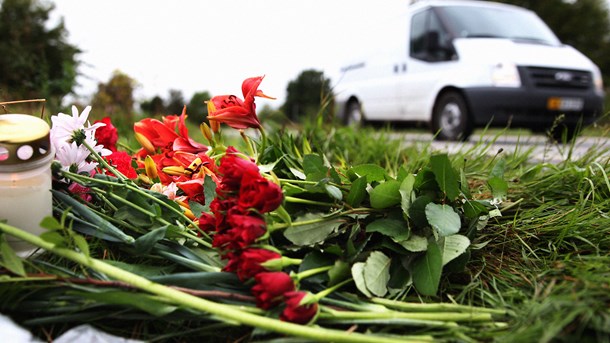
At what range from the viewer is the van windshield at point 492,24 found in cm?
565

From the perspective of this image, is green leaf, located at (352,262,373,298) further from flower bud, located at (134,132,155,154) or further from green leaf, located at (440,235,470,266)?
flower bud, located at (134,132,155,154)

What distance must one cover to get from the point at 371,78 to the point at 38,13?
59.3 ft

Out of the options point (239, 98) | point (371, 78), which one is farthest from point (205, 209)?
point (371, 78)

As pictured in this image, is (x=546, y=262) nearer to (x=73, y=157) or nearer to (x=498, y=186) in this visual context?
(x=498, y=186)

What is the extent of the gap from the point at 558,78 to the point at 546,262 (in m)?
5.04

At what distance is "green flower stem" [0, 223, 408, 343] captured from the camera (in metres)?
0.79

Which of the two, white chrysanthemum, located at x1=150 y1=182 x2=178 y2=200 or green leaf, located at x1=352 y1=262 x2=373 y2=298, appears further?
white chrysanthemum, located at x1=150 y1=182 x2=178 y2=200

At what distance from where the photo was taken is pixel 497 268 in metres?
1.15

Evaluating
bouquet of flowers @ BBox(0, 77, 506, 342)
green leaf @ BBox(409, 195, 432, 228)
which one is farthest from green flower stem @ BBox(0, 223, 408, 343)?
green leaf @ BBox(409, 195, 432, 228)

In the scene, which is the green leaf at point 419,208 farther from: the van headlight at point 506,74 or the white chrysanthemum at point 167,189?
the van headlight at point 506,74

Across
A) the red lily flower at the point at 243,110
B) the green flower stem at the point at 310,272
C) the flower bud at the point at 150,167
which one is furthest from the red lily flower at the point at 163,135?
the green flower stem at the point at 310,272

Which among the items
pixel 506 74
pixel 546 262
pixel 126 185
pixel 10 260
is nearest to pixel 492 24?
pixel 506 74

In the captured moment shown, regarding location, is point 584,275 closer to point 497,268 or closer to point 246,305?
point 497,268

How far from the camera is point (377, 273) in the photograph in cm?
101
